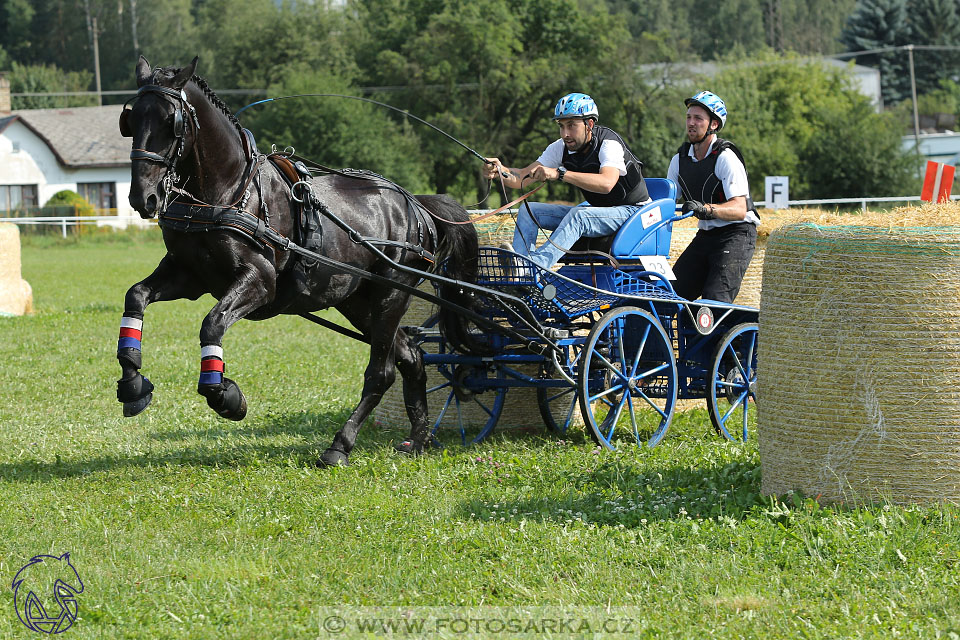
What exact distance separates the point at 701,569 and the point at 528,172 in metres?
3.35

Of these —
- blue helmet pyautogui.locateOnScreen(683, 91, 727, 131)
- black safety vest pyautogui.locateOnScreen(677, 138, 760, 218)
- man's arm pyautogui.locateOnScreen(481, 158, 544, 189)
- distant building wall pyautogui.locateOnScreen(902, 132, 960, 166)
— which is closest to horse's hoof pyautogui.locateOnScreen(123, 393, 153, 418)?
man's arm pyautogui.locateOnScreen(481, 158, 544, 189)

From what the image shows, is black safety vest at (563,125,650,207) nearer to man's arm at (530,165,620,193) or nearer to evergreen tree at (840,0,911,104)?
man's arm at (530,165,620,193)

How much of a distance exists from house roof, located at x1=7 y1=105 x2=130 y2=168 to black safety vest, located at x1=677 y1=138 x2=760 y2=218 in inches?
1975

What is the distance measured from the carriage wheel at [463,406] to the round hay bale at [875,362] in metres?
2.79

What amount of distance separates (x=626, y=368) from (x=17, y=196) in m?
54.9

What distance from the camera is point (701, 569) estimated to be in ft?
16.1

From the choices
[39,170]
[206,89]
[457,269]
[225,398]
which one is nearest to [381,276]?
[457,269]

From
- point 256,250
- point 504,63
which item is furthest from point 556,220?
point 504,63

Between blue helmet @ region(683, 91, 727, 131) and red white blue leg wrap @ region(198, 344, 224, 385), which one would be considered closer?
red white blue leg wrap @ region(198, 344, 224, 385)

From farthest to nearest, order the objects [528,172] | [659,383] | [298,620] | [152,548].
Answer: [659,383] < [528,172] < [152,548] < [298,620]

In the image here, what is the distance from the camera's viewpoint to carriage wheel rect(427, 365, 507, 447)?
26.6 feet

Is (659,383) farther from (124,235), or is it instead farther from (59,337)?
(124,235)

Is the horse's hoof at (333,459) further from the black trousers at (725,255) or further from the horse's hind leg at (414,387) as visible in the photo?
the black trousers at (725,255)

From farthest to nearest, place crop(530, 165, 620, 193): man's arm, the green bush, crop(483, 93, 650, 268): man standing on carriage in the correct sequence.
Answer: the green bush → crop(483, 93, 650, 268): man standing on carriage → crop(530, 165, 620, 193): man's arm
